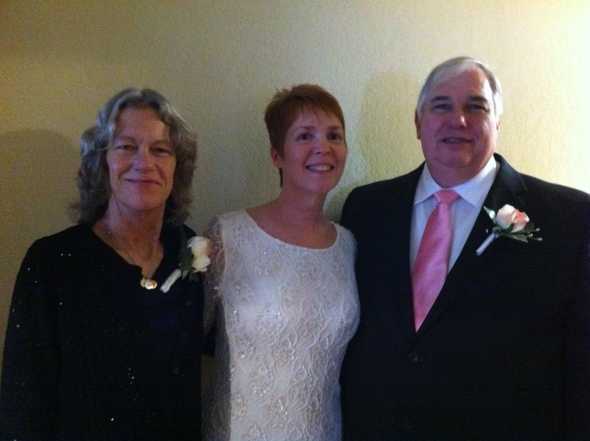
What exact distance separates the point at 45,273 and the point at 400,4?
1699mm

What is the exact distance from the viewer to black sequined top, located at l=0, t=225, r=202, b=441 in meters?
1.23

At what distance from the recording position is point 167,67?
1.80 m

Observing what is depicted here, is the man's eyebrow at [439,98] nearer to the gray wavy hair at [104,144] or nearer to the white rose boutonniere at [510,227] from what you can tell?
the white rose boutonniere at [510,227]

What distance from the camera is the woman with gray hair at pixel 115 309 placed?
1.24 m

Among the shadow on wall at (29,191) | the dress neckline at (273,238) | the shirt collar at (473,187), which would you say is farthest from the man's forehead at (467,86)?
the shadow on wall at (29,191)

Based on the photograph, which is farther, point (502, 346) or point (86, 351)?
point (502, 346)

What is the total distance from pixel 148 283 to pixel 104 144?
39 cm

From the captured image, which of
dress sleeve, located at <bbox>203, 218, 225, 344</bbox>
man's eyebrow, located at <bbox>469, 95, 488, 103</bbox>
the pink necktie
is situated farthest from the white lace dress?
man's eyebrow, located at <bbox>469, 95, 488, 103</bbox>

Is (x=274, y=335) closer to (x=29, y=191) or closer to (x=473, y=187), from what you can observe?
(x=473, y=187)

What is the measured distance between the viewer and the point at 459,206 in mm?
1593

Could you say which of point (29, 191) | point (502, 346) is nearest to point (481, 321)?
point (502, 346)

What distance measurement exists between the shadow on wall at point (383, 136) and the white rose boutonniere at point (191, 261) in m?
0.78

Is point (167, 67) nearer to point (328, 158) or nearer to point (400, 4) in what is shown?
point (328, 158)

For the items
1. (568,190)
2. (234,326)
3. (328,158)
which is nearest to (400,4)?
(328,158)
